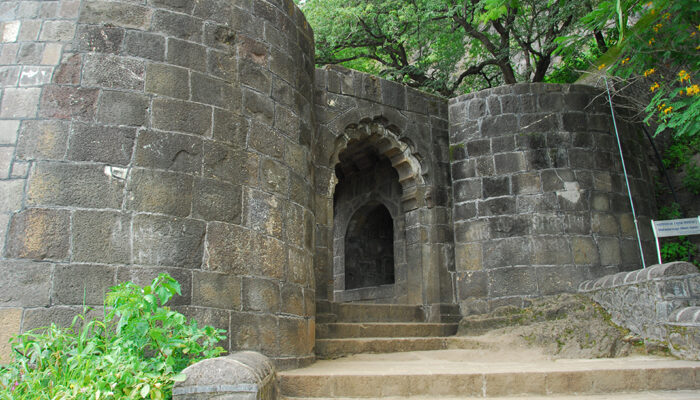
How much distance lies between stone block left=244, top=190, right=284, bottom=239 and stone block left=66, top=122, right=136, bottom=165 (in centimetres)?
102

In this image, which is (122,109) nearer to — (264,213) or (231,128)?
(231,128)

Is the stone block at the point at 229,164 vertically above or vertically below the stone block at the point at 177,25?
below

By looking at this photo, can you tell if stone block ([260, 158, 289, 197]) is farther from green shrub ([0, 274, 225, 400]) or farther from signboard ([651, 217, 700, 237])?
signboard ([651, 217, 700, 237])

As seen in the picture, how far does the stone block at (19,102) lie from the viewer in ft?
14.2

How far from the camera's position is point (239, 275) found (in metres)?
4.56

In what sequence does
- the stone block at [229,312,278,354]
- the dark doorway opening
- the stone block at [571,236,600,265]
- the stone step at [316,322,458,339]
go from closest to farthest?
the stone block at [229,312,278,354]
the stone step at [316,322,458,339]
the stone block at [571,236,600,265]
the dark doorway opening

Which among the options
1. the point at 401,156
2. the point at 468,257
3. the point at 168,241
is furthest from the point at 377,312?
the point at 168,241

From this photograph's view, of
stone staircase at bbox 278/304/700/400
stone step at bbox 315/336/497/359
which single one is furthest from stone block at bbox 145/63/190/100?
stone step at bbox 315/336/497/359

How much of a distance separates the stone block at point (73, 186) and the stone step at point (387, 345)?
2.60m

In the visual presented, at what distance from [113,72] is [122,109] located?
32cm

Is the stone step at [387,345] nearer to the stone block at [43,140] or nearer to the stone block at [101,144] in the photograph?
the stone block at [101,144]

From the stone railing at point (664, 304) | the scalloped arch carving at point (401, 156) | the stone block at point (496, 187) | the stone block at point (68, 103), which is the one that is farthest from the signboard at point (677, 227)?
the stone block at point (68, 103)

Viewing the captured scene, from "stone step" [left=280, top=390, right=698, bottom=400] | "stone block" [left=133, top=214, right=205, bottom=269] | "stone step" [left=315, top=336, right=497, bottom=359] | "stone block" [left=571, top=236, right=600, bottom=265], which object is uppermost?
"stone block" [left=571, top=236, right=600, bottom=265]

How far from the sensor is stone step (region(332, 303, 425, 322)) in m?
6.92
